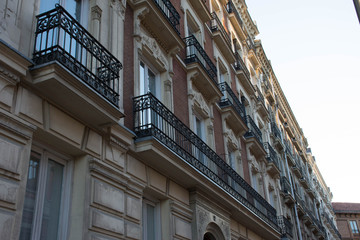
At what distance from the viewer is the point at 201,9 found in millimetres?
17375

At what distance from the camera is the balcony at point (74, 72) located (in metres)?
6.68

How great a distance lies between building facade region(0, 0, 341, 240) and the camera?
6461mm

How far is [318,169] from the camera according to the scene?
57125mm

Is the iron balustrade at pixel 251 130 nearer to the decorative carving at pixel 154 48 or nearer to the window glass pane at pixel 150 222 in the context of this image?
the decorative carving at pixel 154 48

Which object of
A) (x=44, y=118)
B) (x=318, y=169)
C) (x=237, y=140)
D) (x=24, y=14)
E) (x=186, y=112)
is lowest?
(x=44, y=118)

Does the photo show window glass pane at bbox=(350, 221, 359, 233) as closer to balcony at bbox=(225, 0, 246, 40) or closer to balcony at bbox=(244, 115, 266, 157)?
balcony at bbox=(225, 0, 246, 40)

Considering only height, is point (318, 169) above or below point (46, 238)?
above

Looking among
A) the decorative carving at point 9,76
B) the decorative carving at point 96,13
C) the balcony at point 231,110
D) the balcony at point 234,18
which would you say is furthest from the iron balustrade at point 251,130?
the decorative carving at point 9,76

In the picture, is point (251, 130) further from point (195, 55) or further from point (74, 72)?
point (74, 72)

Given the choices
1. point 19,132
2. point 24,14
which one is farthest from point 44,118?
point 24,14

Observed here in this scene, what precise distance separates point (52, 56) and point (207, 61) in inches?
Result: 376

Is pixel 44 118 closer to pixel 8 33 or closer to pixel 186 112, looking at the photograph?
pixel 8 33

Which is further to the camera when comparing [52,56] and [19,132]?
[52,56]

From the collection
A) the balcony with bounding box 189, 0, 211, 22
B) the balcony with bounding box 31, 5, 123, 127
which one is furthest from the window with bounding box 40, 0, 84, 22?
the balcony with bounding box 189, 0, 211, 22
